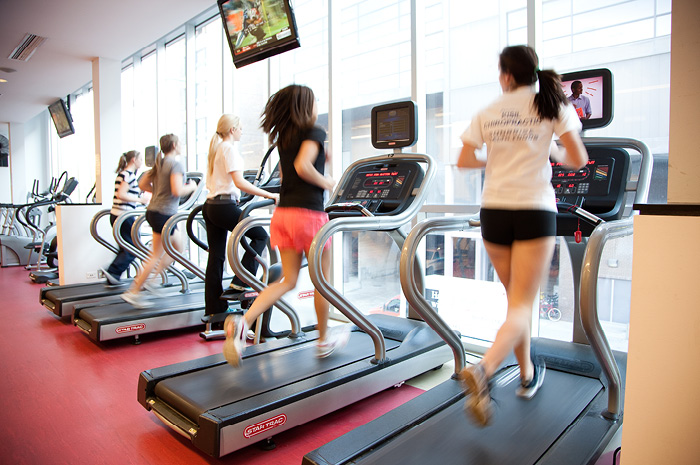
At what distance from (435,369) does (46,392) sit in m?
2.42

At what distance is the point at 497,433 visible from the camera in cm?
199

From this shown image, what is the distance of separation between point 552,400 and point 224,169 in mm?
2644

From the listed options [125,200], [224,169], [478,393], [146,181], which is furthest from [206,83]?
[478,393]

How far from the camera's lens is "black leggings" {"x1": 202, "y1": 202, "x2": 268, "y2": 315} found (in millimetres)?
3734

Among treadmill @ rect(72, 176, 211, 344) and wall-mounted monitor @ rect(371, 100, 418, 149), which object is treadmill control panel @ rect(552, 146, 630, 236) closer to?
wall-mounted monitor @ rect(371, 100, 418, 149)

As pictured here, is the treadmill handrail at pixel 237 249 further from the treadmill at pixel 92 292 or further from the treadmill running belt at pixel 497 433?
the treadmill at pixel 92 292

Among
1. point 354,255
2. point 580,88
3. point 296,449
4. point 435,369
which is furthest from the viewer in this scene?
point 354,255

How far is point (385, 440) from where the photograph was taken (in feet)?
6.42

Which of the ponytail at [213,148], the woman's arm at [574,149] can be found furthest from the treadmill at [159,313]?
the woman's arm at [574,149]

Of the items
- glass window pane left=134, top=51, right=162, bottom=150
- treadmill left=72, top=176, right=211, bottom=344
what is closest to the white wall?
glass window pane left=134, top=51, right=162, bottom=150

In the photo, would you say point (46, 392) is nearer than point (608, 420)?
No

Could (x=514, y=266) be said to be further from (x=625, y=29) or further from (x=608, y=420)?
(x=625, y=29)

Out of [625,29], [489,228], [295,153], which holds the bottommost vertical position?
[489,228]

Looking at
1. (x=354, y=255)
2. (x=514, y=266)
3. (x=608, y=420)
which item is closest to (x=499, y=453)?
(x=608, y=420)
